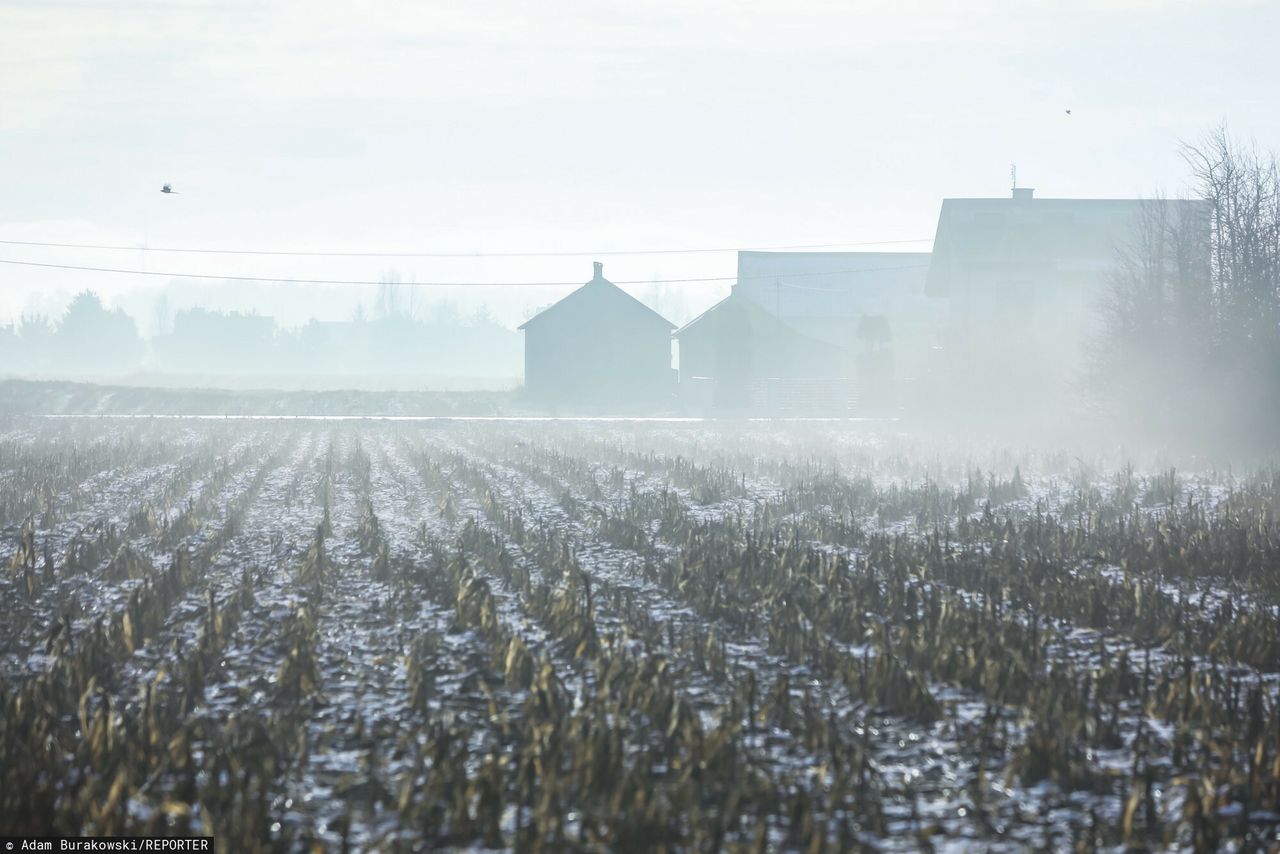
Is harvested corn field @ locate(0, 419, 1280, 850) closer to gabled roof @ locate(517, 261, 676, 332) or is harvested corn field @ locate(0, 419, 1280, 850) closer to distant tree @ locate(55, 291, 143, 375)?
gabled roof @ locate(517, 261, 676, 332)

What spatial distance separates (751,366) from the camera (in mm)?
57719

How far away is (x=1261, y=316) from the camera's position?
26.5 meters

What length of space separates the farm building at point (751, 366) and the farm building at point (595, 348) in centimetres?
249

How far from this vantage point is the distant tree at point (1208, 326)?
26.5m

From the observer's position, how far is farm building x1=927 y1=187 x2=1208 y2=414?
4488 cm

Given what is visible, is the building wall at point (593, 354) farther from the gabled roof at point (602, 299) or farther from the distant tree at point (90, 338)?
the distant tree at point (90, 338)

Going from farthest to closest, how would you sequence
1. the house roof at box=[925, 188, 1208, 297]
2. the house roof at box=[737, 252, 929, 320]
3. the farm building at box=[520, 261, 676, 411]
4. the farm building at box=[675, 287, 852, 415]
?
the house roof at box=[737, 252, 929, 320], the farm building at box=[520, 261, 676, 411], the farm building at box=[675, 287, 852, 415], the house roof at box=[925, 188, 1208, 297]

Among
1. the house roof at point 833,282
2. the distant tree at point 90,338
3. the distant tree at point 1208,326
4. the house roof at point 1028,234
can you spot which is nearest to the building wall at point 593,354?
the house roof at point 833,282

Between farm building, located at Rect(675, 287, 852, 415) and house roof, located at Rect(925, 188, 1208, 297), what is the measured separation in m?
7.14

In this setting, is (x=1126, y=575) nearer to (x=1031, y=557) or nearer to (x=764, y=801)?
(x=1031, y=557)

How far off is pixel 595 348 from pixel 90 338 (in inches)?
3208

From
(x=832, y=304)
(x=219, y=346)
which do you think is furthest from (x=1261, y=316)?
(x=219, y=346)

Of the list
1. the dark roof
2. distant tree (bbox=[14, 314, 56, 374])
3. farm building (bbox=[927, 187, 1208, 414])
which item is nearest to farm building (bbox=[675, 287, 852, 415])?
the dark roof

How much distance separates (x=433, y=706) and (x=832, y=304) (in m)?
59.7
